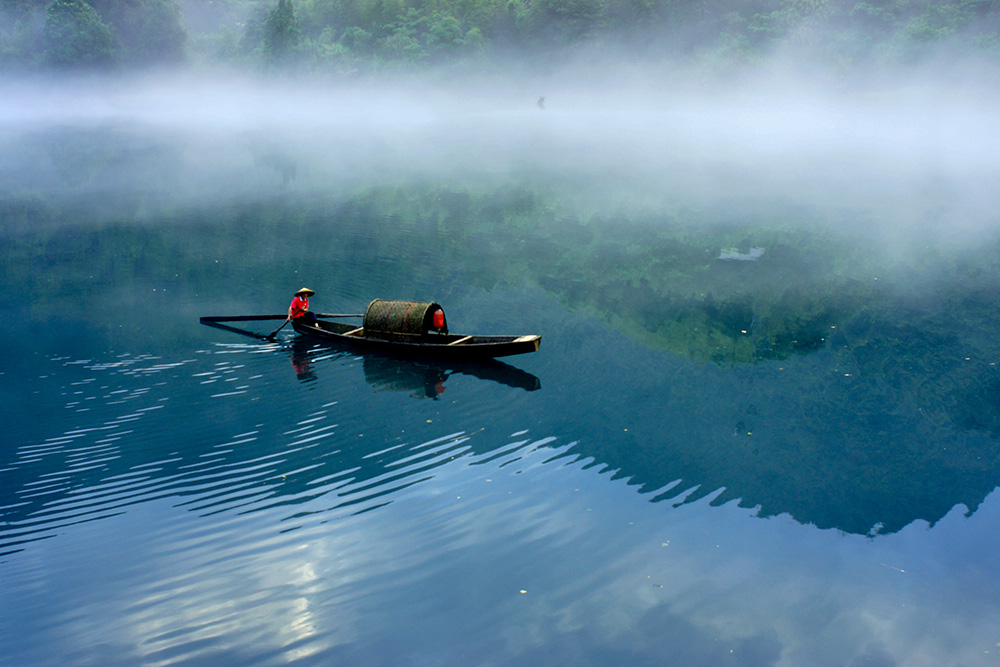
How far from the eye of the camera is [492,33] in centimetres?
15525

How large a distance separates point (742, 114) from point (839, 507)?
11805cm

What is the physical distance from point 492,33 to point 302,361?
154344mm

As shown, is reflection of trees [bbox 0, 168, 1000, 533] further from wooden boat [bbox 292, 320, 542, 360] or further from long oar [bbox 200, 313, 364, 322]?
long oar [bbox 200, 313, 364, 322]

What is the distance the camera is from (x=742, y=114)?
4599 inches

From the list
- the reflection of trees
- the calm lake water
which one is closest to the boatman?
the calm lake water

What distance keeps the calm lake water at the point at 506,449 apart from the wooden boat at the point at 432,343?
0.40 metres

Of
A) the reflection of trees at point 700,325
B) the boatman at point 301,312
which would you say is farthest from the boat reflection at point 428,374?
the boatman at point 301,312

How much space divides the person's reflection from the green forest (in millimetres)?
110197

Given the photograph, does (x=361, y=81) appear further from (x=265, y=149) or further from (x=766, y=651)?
(x=766, y=651)

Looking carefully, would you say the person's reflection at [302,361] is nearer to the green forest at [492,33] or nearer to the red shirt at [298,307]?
the red shirt at [298,307]

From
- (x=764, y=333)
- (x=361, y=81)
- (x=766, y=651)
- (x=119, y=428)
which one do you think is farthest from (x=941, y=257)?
(x=361, y=81)

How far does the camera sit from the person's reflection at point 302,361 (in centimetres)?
1530

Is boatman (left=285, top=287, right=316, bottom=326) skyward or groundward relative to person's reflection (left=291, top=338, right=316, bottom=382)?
skyward

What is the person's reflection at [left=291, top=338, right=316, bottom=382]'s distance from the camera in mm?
15297
